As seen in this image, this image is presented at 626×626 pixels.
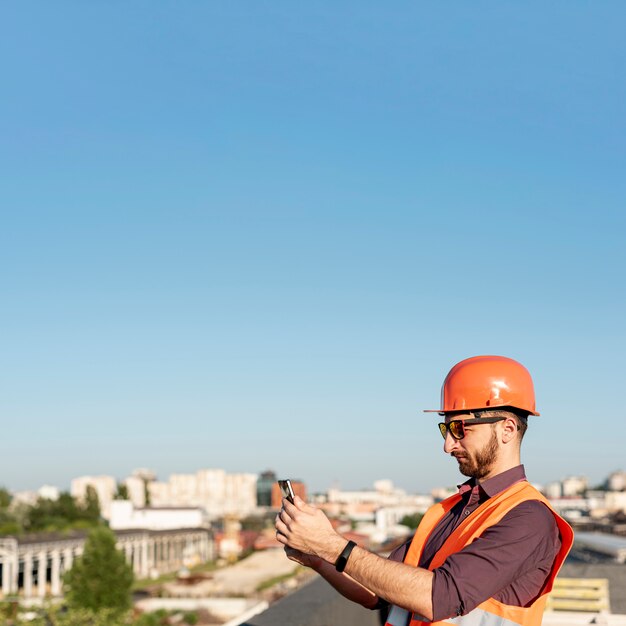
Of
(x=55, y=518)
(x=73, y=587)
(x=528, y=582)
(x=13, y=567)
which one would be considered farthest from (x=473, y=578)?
(x=55, y=518)

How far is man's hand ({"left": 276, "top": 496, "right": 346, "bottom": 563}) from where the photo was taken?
2.24 meters

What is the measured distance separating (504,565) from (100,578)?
4351 centimetres

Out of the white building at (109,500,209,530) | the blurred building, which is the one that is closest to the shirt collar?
the white building at (109,500,209,530)

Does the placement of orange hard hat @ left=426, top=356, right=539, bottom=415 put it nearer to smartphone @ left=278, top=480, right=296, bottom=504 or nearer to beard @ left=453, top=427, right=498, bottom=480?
beard @ left=453, top=427, right=498, bottom=480

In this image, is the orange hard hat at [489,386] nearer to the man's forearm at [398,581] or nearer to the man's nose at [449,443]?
the man's nose at [449,443]

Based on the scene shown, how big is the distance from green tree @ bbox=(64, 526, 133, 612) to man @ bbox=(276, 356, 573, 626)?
138 ft

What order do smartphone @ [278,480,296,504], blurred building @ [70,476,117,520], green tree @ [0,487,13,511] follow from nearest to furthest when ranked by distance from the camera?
1. smartphone @ [278,480,296,504]
2. green tree @ [0,487,13,511]
3. blurred building @ [70,476,117,520]

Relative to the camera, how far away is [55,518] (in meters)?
95.0

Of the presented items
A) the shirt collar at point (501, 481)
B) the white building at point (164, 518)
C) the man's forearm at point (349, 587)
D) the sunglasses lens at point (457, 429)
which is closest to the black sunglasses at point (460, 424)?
the sunglasses lens at point (457, 429)

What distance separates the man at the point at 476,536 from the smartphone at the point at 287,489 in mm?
29

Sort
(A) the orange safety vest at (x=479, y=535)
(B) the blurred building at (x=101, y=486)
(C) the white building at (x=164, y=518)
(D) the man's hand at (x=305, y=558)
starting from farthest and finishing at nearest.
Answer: (B) the blurred building at (x=101, y=486) < (C) the white building at (x=164, y=518) < (D) the man's hand at (x=305, y=558) < (A) the orange safety vest at (x=479, y=535)

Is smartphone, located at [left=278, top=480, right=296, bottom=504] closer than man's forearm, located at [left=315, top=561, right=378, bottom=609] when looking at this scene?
Yes

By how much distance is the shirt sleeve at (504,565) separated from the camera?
6.88 feet

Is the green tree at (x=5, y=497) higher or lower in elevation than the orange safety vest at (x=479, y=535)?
lower
